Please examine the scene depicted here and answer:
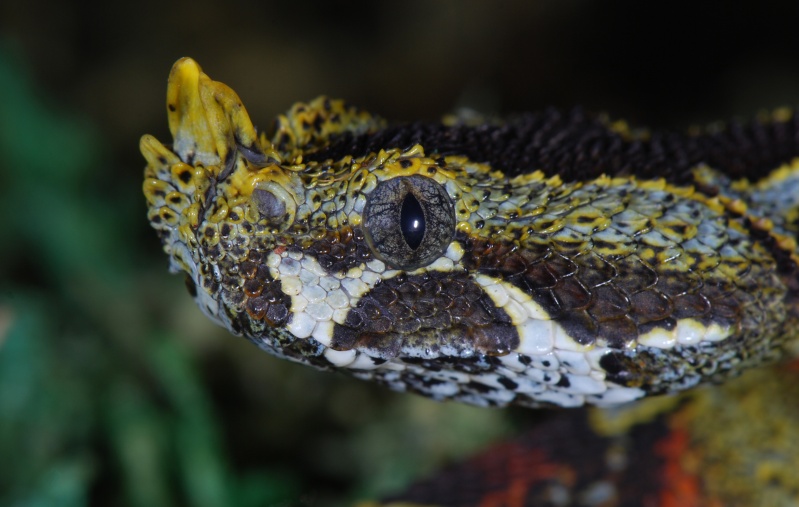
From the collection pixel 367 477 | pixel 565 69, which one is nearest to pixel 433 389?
pixel 367 477

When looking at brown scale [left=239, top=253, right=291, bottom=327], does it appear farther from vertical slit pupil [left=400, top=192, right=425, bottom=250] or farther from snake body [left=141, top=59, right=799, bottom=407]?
vertical slit pupil [left=400, top=192, right=425, bottom=250]

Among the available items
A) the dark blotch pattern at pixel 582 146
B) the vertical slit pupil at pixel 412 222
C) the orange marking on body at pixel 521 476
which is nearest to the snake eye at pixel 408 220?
the vertical slit pupil at pixel 412 222

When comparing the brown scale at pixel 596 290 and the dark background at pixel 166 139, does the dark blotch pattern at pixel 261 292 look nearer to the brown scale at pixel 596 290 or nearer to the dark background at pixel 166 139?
the brown scale at pixel 596 290

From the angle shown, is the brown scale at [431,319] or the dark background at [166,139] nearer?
the brown scale at [431,319]

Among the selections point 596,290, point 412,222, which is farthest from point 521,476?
point 412,222

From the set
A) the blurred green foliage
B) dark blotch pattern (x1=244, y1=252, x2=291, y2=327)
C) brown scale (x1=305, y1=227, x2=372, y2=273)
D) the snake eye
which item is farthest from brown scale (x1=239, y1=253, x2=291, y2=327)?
the blurred green foliage

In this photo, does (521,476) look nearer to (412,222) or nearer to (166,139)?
(412,222)

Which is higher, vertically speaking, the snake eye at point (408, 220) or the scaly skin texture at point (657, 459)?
the scaly skin texture at point (657, 459)

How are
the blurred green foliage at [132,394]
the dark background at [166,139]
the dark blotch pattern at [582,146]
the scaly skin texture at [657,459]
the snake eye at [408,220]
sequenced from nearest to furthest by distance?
the snake eye at [408,220], the dark blotch pattern at [582,146], the scaly skin texture at [657,459], the blurred green foliage at [132,394], the dark background at [166,139]
